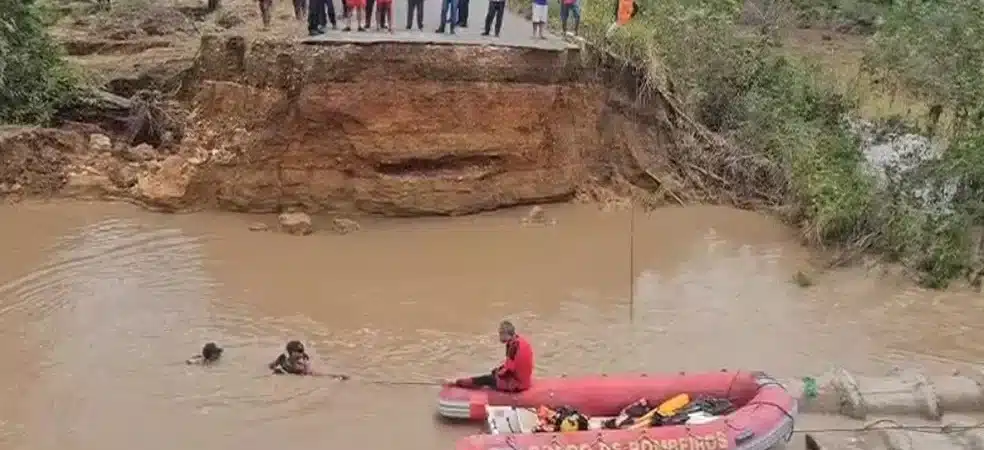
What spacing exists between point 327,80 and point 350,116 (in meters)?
0.64

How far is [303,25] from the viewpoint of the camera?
18.4m

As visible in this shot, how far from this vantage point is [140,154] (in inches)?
735

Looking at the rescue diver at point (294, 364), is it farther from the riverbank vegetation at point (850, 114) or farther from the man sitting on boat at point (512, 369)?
the riverbank vegetation at point (850, 114)

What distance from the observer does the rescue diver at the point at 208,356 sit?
41.5 ft

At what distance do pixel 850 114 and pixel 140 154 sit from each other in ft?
39.9

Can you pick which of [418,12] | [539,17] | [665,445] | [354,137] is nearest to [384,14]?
[418,12]

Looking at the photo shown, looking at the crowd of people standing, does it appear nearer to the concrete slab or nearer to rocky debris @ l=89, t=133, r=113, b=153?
the concrete slab

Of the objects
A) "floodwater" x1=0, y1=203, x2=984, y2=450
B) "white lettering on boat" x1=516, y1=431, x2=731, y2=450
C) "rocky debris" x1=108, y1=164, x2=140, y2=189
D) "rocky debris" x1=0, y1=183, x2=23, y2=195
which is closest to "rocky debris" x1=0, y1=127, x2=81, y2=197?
"rocky debris" x1=0, y1=183, x2=23, y2=195

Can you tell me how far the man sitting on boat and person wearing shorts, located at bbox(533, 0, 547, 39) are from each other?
7.59m

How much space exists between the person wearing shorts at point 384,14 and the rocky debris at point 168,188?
3653 millimetres

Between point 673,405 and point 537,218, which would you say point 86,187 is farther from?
point 673,405

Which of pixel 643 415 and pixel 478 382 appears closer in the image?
pixel 643 415

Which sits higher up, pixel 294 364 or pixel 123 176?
pixel 123 176

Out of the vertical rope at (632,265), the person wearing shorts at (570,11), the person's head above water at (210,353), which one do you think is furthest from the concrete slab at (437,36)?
the person's head above water at (210,353)
